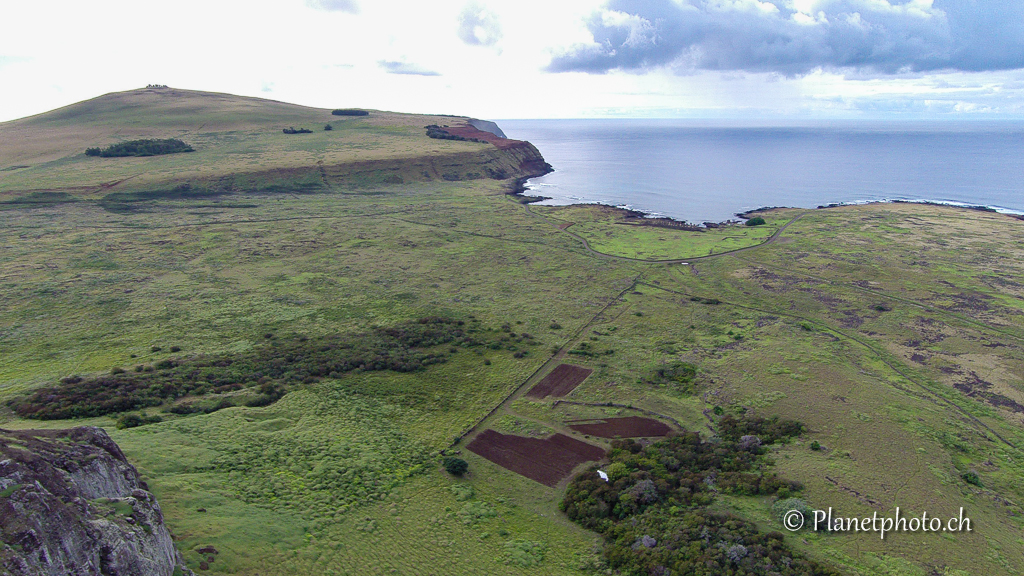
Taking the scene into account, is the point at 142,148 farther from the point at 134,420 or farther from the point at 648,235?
the point at 134,420

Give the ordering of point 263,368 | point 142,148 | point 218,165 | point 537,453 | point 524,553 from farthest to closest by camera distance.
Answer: point 142,148
point 218,165
point 263,368
point 537,453
point 524,553

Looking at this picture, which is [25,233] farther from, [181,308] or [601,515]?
[601,515]

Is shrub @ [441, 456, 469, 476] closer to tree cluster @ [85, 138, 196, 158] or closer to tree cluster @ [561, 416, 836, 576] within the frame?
tree cluster @ [561, 416, 836, 576]

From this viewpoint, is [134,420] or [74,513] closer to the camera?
[74,513]

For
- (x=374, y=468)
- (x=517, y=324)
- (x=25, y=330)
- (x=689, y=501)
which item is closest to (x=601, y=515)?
(x=689, y=501)

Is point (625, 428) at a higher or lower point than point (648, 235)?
lower

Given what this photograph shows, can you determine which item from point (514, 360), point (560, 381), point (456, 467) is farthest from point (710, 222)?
point (456, 467)
